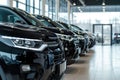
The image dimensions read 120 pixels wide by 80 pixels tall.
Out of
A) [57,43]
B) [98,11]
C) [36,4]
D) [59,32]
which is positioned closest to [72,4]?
Answer: [98,11]

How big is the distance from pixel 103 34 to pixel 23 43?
28484 mm

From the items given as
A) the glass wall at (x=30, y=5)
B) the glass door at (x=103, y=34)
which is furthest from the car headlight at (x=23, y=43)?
the glass door at (x=103, y=34)

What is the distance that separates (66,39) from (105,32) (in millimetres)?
24772

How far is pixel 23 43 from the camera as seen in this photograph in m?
2.89

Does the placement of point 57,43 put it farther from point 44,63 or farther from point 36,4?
point 36,4

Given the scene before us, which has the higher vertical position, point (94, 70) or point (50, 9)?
point (50, 9)

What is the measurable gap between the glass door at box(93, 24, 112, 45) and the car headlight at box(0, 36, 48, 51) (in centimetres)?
2807

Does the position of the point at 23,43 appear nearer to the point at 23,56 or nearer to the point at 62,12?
the point at 23,56

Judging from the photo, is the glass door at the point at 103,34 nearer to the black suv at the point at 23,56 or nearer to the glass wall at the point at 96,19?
the glass wall at the point at 96,19

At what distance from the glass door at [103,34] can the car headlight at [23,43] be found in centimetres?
2807

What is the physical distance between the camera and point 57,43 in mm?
3842

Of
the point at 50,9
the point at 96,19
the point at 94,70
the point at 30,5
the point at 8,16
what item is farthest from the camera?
the point at 96,19

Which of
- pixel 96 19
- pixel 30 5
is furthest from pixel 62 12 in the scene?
pixel 30 5

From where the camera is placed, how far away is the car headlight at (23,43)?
2.83m
